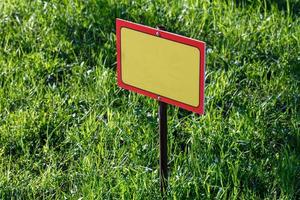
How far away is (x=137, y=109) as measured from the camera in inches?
144

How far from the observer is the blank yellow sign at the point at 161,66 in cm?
281

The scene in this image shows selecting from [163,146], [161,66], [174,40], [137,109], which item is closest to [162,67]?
[161,66]

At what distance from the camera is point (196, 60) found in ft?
9.10

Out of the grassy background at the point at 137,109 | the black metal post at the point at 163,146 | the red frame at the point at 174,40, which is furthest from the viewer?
the grassy background at the point at 137,109

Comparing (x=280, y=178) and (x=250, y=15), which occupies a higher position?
(x=250, y=15)

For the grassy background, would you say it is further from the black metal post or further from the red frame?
the red frame

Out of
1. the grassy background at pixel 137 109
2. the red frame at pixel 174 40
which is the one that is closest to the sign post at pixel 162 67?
the red frame at pixel 174 40

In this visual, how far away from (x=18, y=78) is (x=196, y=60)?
1466 mm

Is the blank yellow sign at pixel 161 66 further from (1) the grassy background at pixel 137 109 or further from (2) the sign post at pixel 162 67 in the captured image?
(1) the grassy background at pixel 137 109

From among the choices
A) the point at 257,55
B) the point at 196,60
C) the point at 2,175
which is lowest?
the point at 2,175

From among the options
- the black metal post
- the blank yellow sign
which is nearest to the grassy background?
the black metal post

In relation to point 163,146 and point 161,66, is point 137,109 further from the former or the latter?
point 161,66

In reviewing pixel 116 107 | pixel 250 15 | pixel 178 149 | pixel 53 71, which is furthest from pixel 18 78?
pixel 250 15

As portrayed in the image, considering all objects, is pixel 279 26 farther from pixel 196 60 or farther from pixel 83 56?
pixel 196 60
